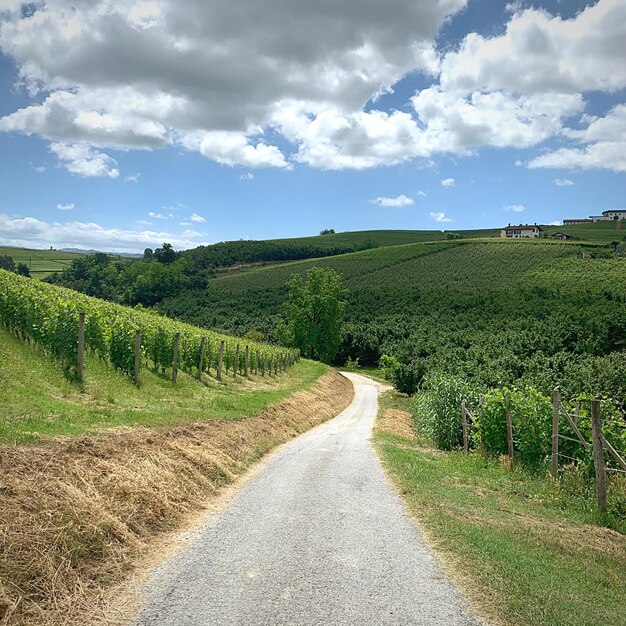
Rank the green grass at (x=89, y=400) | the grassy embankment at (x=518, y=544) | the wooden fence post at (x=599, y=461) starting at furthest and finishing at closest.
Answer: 1. the wooden fence post at (x=599, y=461)
2. the green grass at (x=89, y=400)
3. the grassy embankment at (x=518, y=544)

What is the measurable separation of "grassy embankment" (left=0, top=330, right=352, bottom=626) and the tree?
5466 cm

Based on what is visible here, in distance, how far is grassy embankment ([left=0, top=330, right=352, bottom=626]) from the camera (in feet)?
17.5

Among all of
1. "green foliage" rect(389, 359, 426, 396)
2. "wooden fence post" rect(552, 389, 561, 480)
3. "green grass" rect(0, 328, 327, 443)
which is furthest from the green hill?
"green grass" rect(0, 328, 327, 443)

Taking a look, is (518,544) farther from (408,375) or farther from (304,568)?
(408,375)

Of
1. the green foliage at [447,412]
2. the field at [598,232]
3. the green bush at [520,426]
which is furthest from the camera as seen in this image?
the field at [598,232]

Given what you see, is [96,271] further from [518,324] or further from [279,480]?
[279,480]

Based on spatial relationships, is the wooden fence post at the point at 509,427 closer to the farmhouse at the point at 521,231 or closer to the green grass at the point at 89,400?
the green grass at the point at 89,400

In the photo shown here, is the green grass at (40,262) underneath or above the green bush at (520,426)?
above

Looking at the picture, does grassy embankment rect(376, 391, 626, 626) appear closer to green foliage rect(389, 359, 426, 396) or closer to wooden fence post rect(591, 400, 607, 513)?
wooden fence post rect(591, 400, 607, 513)

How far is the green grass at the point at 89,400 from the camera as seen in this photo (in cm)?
986

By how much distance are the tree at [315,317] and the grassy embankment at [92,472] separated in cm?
5466

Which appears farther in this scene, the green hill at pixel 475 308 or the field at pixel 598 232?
the field at pixel 598 232

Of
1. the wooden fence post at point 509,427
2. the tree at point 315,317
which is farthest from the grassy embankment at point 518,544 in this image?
the tree at point 315,317

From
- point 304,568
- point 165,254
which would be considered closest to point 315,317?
point 304,568
